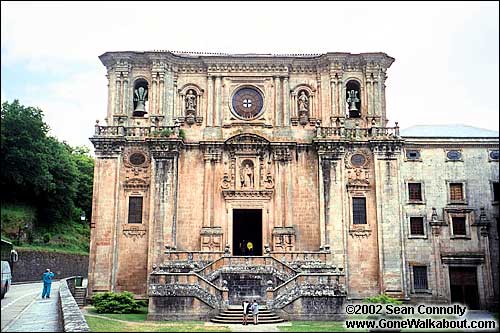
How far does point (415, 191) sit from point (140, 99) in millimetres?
19658

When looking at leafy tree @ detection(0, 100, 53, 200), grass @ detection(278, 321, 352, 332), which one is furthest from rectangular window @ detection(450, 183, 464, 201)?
leafy tree @ detection(0, 100, 53, 200)

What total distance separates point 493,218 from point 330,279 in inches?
599

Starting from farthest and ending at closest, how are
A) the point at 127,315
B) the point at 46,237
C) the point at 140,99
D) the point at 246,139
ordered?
the point at 46,237
the point at 140,99
the point at 246,139
the point at 127,315

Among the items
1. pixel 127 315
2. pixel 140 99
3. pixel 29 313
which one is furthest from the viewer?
pixel 140 99

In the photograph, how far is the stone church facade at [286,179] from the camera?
35531 millimetres

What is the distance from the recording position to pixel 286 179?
3672 centimetres

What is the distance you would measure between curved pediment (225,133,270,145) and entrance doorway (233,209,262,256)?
14.5 ft

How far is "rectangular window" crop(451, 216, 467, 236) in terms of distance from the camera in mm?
37466

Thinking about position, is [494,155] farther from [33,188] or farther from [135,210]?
[33,188]

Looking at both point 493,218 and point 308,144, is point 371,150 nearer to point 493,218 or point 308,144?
point 308,144

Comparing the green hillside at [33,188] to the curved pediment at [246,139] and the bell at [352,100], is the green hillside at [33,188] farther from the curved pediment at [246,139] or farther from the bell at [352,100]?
the bell at [352,100]

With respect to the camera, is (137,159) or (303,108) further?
(303,108)

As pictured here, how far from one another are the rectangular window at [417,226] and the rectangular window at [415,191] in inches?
54.3

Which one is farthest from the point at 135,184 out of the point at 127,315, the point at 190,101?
the point at 127,315
